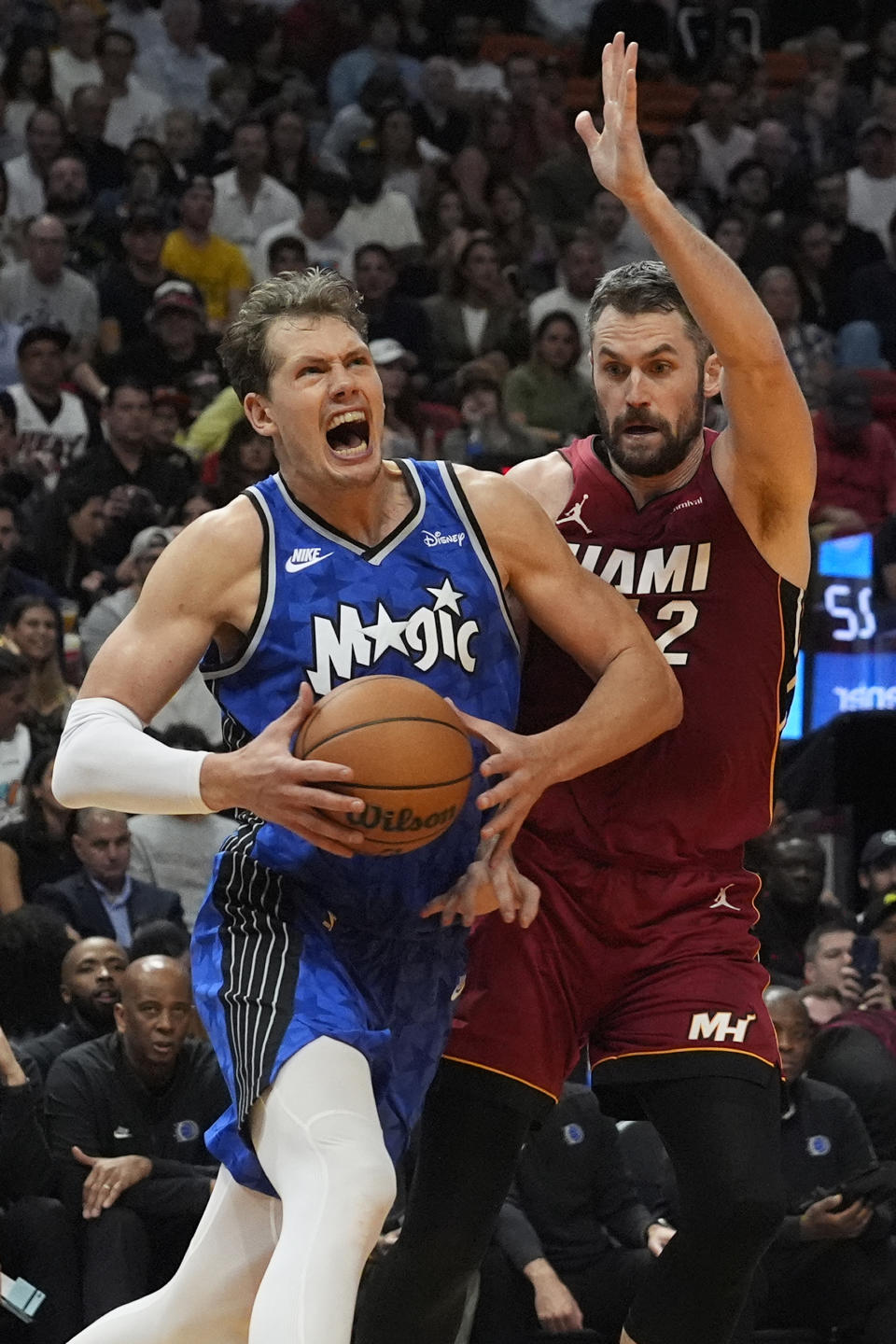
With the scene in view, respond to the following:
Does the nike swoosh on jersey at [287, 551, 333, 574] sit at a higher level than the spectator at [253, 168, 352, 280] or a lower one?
lower

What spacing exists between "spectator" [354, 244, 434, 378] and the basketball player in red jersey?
8.02 metres

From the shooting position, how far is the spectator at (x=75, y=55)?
1360 cm

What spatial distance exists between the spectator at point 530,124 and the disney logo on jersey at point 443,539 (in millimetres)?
11117

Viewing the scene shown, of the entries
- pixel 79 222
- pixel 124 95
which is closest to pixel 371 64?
pixel 124 95

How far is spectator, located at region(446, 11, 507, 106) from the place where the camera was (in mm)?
15438

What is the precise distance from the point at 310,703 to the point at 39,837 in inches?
196

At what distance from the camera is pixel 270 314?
4051mm

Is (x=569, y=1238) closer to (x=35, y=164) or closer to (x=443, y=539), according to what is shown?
(x=443, y=539)

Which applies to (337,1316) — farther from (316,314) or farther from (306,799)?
(316,314)

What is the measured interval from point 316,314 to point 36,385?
7244 millimetres

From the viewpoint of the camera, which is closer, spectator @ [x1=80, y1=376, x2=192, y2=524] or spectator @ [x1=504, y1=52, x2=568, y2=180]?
spectator @ [x1=80, y1=376, x2=192, y2=524]

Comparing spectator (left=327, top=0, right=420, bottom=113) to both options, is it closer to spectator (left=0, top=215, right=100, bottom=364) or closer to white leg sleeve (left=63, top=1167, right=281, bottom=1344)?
spectator (left=0, top=215, right=100, bottom=364)

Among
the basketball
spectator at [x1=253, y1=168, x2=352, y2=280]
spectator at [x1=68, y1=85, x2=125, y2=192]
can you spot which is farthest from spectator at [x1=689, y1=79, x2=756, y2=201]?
the basketball

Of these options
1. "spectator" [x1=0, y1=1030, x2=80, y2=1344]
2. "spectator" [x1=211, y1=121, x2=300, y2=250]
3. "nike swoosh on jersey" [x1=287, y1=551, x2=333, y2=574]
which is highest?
"spectator" [x1=211, y1=121, x2=300, y2=250]
